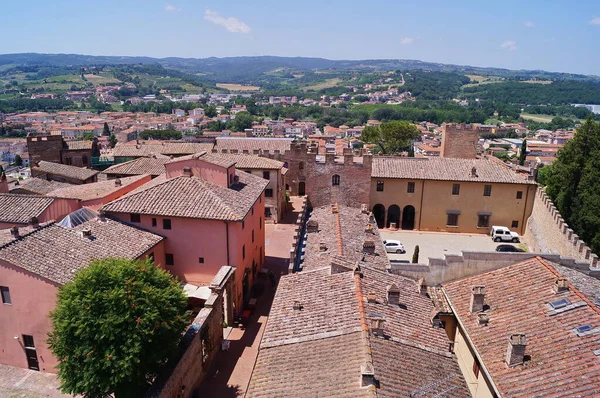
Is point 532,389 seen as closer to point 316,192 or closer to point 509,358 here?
point 509,358

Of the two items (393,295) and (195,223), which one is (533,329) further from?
(195,223)

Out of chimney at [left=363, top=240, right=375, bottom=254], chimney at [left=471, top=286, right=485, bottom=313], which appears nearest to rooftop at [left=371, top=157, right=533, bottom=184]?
chimney at [left=363, top=240, right=375, bottom=254]

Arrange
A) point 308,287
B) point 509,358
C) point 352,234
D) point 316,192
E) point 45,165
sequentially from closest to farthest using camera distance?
point 509,358, point 308,287, point 352,234, point 316,192, point 45,165

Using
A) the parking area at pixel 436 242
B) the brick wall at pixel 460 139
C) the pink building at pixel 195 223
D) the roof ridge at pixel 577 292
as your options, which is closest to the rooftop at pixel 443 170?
the parking area at pixel 436 242

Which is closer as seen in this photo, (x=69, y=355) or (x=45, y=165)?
(x=69, y=355)

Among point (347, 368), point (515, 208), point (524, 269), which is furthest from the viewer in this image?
point (515, 208)

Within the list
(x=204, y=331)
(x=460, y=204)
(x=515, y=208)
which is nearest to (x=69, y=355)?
(x=204, y=331)

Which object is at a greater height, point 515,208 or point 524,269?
point 524,269

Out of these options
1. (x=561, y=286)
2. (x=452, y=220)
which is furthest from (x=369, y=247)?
(x=452, y=220)
